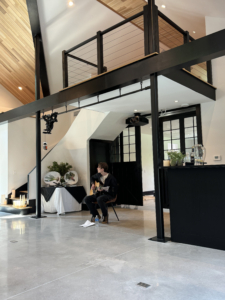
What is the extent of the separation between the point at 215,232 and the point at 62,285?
82.6 inches

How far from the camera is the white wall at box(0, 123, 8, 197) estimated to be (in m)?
8.86

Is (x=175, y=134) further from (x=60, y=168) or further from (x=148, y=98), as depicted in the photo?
(x=60, y=168)

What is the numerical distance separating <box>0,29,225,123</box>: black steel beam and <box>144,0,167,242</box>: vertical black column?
7.9 inches

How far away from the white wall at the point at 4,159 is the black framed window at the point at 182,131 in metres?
5.06

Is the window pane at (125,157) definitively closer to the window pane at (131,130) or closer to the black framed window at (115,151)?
the black framed window at (115,151)

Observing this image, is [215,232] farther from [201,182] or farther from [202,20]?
[202,20]

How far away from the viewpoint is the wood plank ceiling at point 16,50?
749 cm

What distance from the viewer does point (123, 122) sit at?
317 inches

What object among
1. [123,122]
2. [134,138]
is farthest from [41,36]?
[134,138]

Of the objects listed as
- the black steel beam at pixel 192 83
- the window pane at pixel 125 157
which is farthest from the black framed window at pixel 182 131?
the window pane at pixel 125 157

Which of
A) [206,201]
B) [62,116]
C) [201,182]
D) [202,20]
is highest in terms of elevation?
[202,20]

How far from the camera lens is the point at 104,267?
3.06 m

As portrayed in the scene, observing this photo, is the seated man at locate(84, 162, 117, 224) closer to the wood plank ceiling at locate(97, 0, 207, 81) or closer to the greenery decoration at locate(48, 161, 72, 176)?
the greenery decoration at locate(48, 161, 72, 176)

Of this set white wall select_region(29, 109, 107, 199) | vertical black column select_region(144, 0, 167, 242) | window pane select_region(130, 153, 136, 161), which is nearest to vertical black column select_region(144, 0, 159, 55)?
vertical black column select_region(144, 0, 167, 242)
